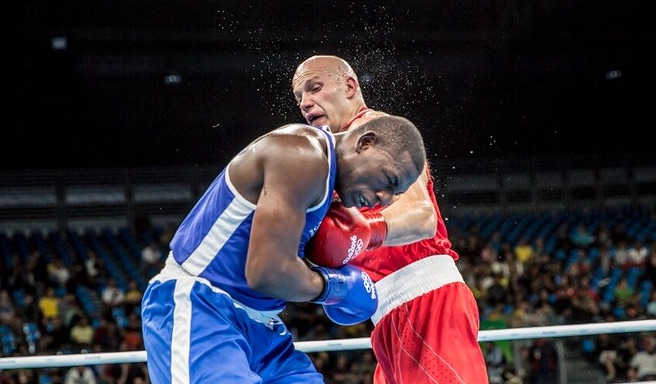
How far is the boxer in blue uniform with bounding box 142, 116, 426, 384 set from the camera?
2093mm

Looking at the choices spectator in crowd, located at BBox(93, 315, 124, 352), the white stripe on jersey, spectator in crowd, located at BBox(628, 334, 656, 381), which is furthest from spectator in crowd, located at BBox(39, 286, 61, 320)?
A: the white stripe on jersey

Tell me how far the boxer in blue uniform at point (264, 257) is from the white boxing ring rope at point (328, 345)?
1.11 metres

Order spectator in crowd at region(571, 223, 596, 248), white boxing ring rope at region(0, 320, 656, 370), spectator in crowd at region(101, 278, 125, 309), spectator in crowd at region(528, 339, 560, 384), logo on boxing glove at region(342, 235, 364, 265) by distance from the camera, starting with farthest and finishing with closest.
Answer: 1. spectator in crowd at region(571, 223, 596, 248)
2. spectator in crowd at region(101, 278, 125, 309)
3. spectator in crowd at region(528, 339, 560, 384)
4. white boxing ring rope at region(0, 320, 656, 370)
5. logo on boxing glove at region(342, 235, 364, 265)

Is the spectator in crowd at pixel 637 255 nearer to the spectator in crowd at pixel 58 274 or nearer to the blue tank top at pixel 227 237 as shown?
the spectator in crowd at pixel 58 274

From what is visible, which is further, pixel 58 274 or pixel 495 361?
pixel 58 274

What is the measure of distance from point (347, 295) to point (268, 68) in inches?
458

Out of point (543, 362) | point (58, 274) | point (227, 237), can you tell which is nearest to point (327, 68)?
point (227, 237)

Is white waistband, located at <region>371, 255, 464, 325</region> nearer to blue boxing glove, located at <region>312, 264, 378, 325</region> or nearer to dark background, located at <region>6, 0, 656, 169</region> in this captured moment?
blue boxing glove, located at <region>312, 264, 378, 325</region>

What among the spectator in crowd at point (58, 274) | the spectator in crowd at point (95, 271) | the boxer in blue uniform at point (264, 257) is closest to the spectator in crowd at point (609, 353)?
the spectator in crowd at point (95, 271)

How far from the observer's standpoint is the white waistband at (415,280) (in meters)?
2.98

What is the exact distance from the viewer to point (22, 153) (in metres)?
13.1

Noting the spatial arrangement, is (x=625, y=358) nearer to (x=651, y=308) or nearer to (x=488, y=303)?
(x=651, y=308)

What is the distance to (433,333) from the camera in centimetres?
290

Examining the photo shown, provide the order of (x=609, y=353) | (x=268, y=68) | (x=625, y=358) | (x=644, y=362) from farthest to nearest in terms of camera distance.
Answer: (x=268, y=68) < (x=609, y=353) < (x=625, y=358) < (x=644, y=362)
